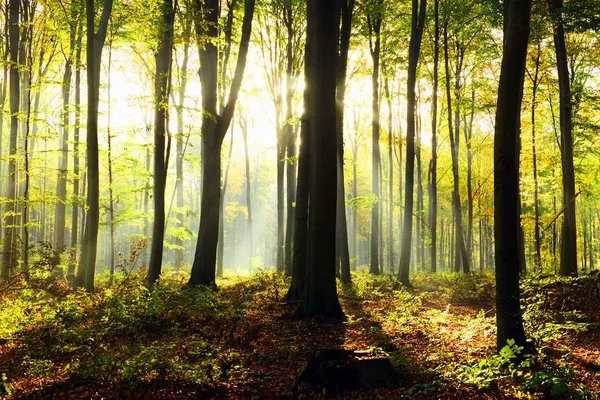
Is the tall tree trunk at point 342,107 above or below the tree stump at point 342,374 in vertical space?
above

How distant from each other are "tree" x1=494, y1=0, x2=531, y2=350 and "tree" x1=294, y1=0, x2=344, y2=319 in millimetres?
3324

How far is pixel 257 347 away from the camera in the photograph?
6.45 metres

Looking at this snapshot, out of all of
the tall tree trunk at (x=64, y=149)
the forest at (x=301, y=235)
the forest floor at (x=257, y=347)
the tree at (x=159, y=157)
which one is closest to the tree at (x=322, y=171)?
the forest at (x=301, y=235)

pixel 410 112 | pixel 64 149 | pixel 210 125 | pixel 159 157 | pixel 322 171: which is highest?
pixel 410 112

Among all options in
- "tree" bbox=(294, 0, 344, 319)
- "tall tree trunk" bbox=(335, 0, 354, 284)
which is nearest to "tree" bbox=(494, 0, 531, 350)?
"tree" bbox=(294, 0, 344, 319)

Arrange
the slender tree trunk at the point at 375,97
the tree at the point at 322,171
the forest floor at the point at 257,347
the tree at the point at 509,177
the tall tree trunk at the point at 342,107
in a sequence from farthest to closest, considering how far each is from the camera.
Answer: the slender tree trunk at the point at 375,97
the tall tree trunk at the point at 342,107
the tree at the point at 322,171
the tree at the point at 509,177
the forest floor at the point at 257,347

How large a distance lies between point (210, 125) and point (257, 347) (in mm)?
7542

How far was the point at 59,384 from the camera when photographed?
16.4ft

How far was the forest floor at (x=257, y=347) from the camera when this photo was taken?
15.0 feet

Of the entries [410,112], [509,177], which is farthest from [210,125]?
[509,177]

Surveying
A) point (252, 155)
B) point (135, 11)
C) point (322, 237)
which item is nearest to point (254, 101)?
point (135, 11)

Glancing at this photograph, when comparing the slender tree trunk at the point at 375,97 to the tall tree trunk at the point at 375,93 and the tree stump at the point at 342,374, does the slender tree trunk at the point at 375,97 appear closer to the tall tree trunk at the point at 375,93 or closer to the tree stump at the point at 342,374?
the tall tree trunk at the point at 375,93

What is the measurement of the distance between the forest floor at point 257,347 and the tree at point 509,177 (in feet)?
1.67

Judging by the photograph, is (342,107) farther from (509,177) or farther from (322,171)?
(509,177)
